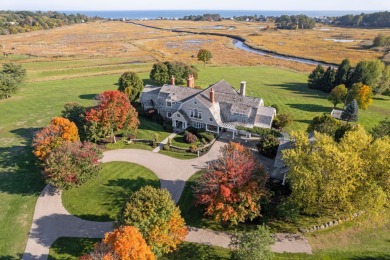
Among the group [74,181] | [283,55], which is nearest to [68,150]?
[74,181]

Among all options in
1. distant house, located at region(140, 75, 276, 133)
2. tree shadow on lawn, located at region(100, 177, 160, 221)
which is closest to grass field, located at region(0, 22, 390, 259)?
distant house, located at region(140, 75, 276, 133)

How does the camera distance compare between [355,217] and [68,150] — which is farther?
[68,150]

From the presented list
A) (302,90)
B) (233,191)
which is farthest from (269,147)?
(302,90)

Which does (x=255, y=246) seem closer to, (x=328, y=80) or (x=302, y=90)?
(x=302, y=90)

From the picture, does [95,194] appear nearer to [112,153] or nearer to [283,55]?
[112,153]

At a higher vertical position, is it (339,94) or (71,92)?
(339,94)

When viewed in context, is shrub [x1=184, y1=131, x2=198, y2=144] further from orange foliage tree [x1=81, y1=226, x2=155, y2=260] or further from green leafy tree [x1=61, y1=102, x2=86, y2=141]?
orange foliage tree [x1=81, y1=226, x2=155, y2=260]
